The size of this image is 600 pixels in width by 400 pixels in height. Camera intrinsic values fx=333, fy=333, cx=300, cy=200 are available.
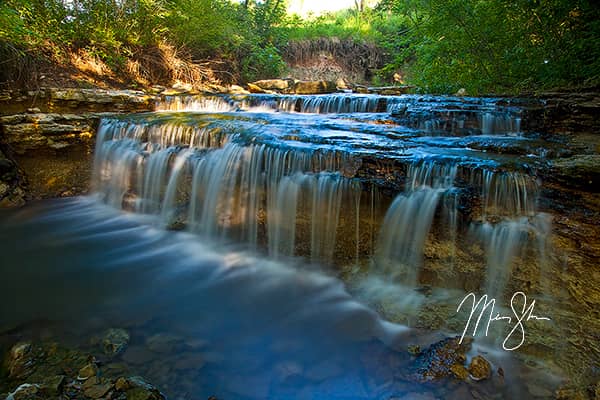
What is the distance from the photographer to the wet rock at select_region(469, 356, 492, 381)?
2.29m

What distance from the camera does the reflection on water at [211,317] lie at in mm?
2354

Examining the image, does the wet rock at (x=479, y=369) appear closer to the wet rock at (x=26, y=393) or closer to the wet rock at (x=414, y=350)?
the wet rock at (x=414, y=350)

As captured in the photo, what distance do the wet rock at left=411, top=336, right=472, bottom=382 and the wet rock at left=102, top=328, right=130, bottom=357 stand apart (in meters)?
2.18

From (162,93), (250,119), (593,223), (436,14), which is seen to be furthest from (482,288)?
(162,93)

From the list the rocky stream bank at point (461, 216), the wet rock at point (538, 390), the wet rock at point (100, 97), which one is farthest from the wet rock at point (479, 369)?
the wet rock at point (100, 97)

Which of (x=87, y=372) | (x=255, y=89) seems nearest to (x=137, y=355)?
(x=87, y=372)

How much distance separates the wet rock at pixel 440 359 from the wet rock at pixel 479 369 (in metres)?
0.08

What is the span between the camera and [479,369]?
231cm

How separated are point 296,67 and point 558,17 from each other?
43.8ft

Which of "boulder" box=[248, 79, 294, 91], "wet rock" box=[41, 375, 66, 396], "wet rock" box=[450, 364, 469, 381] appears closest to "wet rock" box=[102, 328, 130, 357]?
"wet rock" box=[41, 375, 66, 396]

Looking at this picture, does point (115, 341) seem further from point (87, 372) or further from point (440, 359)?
point (440, 359)

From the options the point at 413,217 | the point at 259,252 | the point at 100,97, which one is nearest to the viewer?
the point at 413,217

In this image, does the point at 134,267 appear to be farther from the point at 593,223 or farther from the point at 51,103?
the point at 51,103

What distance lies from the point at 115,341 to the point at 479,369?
2702mm
